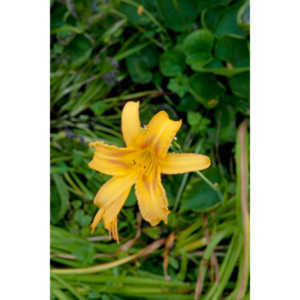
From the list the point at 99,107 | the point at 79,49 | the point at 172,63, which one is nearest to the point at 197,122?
the point at 172,63

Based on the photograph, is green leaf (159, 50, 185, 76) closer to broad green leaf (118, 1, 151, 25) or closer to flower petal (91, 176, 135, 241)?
broad green leaf (118, 1, 151, 25)

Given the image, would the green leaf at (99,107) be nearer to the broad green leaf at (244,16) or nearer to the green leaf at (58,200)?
the green leaf at (58,200)

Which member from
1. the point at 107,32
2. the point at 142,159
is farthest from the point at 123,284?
the point at 107,32

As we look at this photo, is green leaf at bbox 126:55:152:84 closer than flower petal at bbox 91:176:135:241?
No

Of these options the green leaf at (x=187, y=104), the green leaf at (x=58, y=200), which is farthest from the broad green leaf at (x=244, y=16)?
the green leaf at (x=58, y=200)

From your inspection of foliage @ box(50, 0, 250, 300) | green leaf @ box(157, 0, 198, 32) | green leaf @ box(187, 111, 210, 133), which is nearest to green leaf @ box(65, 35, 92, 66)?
foliage @ box(50, 0, 250, 300)

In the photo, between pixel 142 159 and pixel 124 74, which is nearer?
pixel 142 159
